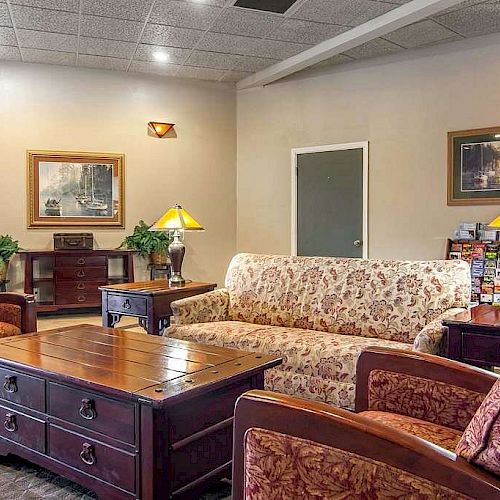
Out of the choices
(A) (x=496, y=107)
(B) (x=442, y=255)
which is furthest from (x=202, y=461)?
(A) (x=496, y=107)

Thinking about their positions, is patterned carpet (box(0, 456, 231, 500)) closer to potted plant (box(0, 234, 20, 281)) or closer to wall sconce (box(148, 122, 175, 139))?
potted plant (box(0, 234, 20, 281))

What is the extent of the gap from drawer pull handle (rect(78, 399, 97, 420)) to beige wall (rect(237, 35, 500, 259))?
4.23 metres

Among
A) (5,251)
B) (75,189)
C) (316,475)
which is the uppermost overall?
(75,189)

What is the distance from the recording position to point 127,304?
4.19 m

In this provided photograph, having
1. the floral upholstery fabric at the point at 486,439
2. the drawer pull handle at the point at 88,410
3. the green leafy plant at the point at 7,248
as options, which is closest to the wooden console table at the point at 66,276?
the green leafy plant at the point at 7,248

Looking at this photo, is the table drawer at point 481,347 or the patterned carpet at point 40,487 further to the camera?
the table drawer at point 481,347

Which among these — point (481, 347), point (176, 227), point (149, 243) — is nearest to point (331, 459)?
point (481, 347)

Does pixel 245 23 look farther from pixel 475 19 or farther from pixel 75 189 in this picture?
pixel 75 189

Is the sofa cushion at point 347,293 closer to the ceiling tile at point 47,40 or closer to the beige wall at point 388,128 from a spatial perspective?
the beige wall at point 388,128

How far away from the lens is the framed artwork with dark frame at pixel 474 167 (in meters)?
5.16

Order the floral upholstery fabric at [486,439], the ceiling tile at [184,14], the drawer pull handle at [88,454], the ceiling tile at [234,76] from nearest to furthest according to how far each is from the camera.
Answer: the floral upholstery fabric at [486,439] → the drawer pull handle at [88,454] → the ceiling tile at [184,14] → the ceiling tile at [234,76]

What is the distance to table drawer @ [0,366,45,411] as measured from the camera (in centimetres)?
232

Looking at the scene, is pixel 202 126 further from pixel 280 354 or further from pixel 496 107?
pixel 280 354

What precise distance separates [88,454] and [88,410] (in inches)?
6.4
